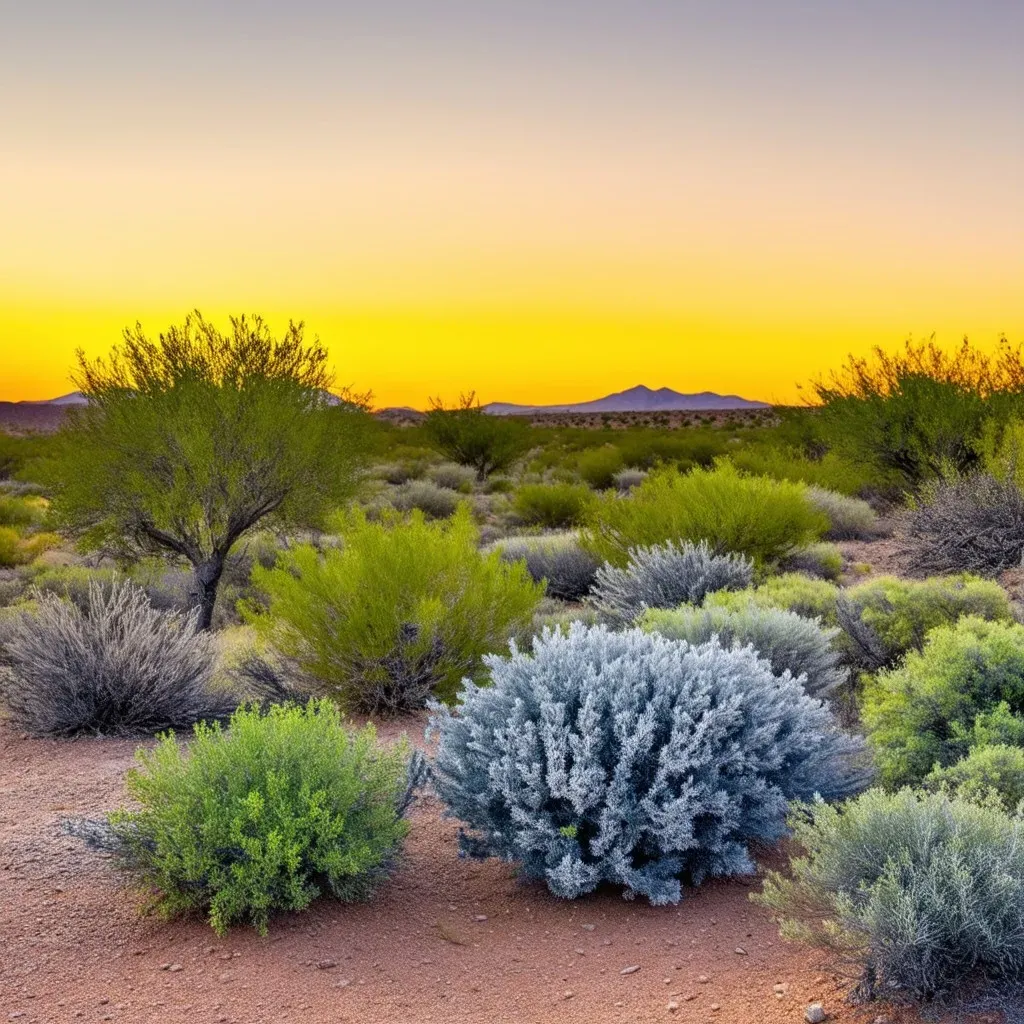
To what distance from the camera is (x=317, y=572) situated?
8.66 m

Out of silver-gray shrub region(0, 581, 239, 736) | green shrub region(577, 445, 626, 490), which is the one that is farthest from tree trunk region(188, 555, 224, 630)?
green shrub region(577, 445, 626, 490)

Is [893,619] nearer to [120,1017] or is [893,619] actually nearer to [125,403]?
[120,1017]

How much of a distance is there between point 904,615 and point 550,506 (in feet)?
45.9

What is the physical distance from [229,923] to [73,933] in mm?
688

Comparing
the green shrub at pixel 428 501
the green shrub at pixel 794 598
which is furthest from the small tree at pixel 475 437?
the green shrub at pixel 794 598

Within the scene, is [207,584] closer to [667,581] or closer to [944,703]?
[667,581]

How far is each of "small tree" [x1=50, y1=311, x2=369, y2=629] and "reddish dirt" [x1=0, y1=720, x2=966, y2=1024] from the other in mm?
7347

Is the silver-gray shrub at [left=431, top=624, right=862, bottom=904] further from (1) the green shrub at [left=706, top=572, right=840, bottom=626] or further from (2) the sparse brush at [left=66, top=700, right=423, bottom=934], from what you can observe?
(1) the green shrub at [left=706, top=572, right=840, bottom=626]

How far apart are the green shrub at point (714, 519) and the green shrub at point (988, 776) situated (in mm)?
7548

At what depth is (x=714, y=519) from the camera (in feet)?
43.1

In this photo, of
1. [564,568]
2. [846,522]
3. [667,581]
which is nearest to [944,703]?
[667,581]

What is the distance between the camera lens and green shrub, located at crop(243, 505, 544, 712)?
8383 millimetres

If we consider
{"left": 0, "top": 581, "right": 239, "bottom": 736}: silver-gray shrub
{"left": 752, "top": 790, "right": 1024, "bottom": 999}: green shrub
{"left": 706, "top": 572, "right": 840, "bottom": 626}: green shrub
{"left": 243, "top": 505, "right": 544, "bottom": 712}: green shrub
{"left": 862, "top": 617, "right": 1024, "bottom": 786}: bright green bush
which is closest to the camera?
{"left": 752, "top": 790, "right": 1024, "bottom": 999}: green shrub

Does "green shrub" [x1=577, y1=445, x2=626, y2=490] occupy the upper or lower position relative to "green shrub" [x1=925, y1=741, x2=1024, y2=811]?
upper
